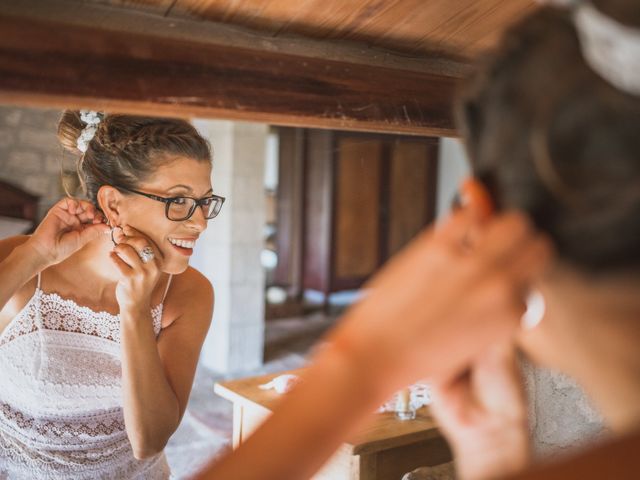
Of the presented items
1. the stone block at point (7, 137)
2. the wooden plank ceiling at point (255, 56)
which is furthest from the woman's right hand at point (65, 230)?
the stone block at point (7, 137)

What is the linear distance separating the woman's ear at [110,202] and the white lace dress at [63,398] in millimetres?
296

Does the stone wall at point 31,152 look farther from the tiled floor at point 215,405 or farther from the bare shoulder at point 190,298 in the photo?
the bare shoulder at point 190,298

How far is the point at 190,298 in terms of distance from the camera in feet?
6.73

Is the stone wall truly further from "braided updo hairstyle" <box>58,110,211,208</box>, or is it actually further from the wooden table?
"braided updo hairstyle" <box>58,110,211,208</box>

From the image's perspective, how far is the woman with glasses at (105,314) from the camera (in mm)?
1756

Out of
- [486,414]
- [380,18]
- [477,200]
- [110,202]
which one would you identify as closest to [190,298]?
[110,202]

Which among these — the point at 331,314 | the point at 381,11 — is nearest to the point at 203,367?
the point at 331,314

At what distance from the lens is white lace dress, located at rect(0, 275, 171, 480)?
5.90ft

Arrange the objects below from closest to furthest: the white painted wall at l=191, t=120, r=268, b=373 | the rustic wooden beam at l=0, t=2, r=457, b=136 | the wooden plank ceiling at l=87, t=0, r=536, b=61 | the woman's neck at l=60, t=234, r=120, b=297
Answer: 1. the rustic wooden beam at l=0, t=2, r=457, b=136
2. the wooden plank ceiling at l=87, t=0, r=536, b=61
3. the woman's neck at l=60, t=234, r=120, b=297
4. the white painted wall at l=191, t=120, r=268, b=373

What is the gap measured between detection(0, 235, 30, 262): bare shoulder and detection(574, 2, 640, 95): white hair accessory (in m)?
1.80

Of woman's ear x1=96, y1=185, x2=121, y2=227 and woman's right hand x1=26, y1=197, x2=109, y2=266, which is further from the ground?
woman's ear x1=96, y1=185, x2=121, y2=227

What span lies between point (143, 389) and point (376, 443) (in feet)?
2.93

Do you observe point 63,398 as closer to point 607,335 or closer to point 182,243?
point 182,243

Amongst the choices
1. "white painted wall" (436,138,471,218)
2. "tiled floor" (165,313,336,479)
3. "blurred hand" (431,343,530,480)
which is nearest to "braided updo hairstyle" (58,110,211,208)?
"tiled floor" (165,313,336,479)
